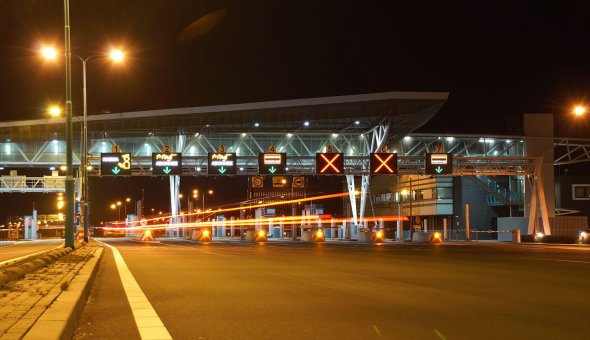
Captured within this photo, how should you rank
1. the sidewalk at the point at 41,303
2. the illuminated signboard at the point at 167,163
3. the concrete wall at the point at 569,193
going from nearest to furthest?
1. the sidewalk at the point at 41,303
2. the illuminated signboard at the point at 167,163
3. the concrete wall at the point at 569,193

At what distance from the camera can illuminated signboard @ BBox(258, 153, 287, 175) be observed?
158 feet

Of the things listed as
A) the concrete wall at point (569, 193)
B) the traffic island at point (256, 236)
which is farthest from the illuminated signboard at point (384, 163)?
the concrete wall at point (569, 193)

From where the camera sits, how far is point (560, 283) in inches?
589

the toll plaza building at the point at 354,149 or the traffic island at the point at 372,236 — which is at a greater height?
the toll plaza building at the point at 354,149

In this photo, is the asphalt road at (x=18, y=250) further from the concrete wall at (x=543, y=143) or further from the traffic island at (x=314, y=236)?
the concrete wall at (x=543, y=143)

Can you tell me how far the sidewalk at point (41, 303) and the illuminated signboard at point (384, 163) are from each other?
34.9 meters

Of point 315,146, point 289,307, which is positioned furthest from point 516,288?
point 315,146

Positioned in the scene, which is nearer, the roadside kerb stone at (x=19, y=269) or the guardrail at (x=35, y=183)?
the roadside kerb stone at (x=19, y=269)

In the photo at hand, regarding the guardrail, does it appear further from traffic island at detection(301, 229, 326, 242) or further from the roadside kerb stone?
the roadside kerb stone

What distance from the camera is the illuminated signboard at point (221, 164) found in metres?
48.9

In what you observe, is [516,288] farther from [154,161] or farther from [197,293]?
[154,161]

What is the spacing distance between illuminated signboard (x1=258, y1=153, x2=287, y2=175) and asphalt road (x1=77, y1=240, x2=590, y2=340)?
97.4 ft

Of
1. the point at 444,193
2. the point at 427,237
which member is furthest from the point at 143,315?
the point at 444,193

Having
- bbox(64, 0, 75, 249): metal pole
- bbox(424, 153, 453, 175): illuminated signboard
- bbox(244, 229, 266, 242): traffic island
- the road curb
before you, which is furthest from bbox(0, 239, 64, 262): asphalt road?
bbox(424, 153, 453, 175): illuminated signboard
